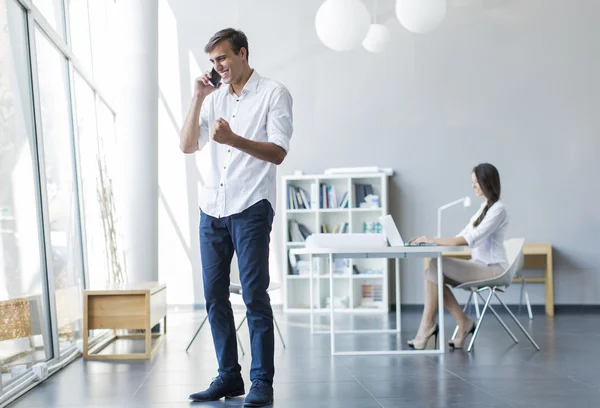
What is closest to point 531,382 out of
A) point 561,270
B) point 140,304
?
point 140,304

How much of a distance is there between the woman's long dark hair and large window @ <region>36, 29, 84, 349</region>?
2966 mm

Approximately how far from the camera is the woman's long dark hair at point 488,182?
17.3ft

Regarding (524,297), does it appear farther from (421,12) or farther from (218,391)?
(218,391)

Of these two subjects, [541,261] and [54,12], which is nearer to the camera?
[54,12]

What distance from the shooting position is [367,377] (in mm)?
4090

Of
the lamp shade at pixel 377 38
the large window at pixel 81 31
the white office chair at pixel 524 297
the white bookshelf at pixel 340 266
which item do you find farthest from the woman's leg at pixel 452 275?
the large window at pixel 81 31

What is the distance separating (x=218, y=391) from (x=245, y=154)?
3.60ft

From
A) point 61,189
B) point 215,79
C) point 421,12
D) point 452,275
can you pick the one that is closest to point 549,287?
point 452,275

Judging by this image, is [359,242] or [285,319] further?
[285,319]

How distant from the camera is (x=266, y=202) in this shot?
132 inches

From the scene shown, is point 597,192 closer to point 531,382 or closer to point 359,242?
point 359,242

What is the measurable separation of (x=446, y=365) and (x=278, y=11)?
17.6 ft

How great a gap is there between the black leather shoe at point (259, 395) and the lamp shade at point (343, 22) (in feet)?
11.4

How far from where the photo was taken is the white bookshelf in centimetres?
816
